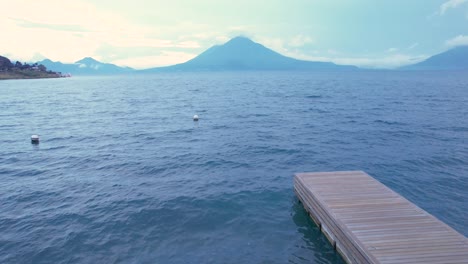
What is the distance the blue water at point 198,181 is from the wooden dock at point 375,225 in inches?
61.3

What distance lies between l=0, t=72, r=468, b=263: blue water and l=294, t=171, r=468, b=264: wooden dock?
1557mm

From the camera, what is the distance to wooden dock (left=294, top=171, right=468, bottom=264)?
12.1 metres

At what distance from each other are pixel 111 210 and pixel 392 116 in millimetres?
47743

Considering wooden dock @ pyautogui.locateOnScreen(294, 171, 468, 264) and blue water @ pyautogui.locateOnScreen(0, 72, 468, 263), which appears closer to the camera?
wooden dock @ pyautogui.locateOnScreen(294, 171, 468, 264)

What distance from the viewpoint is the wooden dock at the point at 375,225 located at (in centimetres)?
1208

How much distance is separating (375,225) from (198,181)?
14515mm

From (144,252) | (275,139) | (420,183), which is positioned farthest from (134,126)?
(420,183)

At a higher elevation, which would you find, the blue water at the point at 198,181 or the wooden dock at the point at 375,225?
the wooden dock at the point at 375,225

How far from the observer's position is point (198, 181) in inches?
990

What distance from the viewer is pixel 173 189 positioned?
77.2ft

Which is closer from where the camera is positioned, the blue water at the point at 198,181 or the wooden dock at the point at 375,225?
the wooden dock at the point at 375,225

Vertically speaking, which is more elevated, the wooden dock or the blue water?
the wooden dock

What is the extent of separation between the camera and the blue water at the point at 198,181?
1648cm

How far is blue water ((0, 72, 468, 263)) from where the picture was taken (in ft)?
54.1
